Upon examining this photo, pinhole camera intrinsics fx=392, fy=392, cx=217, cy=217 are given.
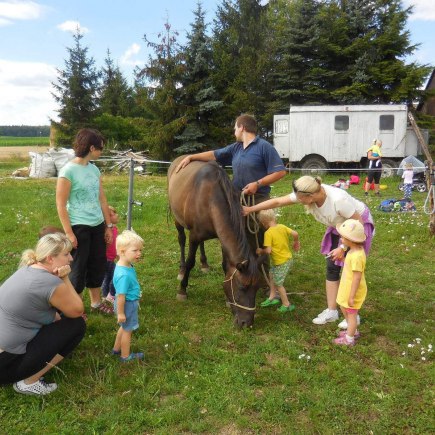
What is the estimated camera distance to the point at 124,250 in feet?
10.8

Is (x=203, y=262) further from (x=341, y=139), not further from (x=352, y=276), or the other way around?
(x=341, y=139)

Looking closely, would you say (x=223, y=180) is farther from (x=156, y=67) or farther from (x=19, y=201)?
(x=156, y=67)

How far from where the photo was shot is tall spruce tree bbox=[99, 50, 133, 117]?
30.2 m

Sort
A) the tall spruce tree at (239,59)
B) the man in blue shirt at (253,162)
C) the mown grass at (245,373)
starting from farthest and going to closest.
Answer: the tall spruce tree at (239,59), the man in blue shirt at (253,162), the mown grass at (245,373)

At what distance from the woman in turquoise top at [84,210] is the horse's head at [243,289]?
141cm

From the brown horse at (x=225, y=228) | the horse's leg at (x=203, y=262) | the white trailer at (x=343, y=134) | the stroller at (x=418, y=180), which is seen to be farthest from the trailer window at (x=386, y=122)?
the brown horse at (x=225, y=228)

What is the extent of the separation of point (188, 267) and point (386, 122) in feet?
49.7

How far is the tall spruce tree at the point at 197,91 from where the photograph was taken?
19.7m

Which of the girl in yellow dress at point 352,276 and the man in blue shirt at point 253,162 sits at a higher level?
the man in blue shirt at point 253,162

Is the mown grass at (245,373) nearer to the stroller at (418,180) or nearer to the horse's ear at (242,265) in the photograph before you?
the horse's ear at (242,265)

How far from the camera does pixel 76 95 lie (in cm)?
2700

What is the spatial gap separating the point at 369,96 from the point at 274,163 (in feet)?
68.2

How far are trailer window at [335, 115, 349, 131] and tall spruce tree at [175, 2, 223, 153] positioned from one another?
229 inches

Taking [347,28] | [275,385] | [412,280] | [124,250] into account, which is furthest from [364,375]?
[347,28]
